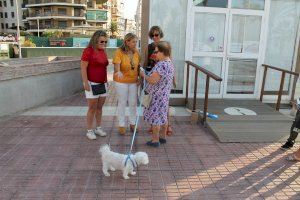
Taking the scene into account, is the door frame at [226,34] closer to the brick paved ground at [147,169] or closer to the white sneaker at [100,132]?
the brick paved ground at [147,169]

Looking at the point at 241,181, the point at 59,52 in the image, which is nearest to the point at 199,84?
the point at 241,181

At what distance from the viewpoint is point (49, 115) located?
6309mm

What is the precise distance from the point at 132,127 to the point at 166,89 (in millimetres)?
1237

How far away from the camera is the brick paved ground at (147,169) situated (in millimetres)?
3385

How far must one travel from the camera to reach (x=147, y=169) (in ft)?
12.9

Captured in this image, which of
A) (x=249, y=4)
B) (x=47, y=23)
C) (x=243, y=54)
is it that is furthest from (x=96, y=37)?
(x=47, y=23)

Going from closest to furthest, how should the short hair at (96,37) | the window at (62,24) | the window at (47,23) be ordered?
the short hair at (96,37), the window at (62,24), the window at (47,23)

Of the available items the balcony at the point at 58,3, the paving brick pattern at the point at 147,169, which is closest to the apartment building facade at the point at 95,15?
the balcony at the point at 58,3

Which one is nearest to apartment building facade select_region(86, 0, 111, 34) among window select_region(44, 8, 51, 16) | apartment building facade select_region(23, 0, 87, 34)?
apartment building facade select_region(23, 0, 87, 34)

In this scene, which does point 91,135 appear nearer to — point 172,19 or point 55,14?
point 172,19

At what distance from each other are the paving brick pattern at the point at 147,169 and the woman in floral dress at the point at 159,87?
437 mm

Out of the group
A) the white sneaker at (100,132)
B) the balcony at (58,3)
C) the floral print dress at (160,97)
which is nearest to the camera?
the floral print dress at (160,97)

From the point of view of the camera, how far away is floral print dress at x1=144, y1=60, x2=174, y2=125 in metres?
4.22

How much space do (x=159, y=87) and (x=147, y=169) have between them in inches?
45.7
